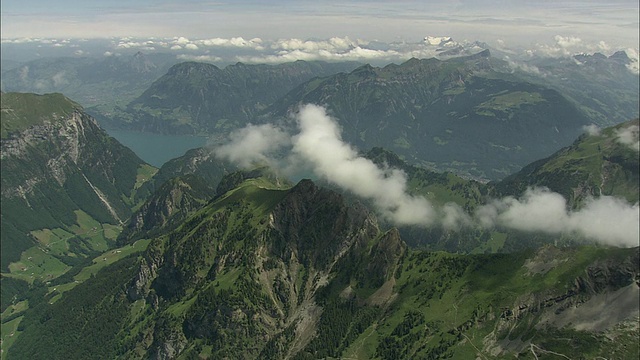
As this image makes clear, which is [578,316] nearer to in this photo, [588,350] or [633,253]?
[588,350]

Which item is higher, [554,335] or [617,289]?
[617,289]

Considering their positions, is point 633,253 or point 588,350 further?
point 633,253

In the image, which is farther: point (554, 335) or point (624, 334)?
point (554, 335)

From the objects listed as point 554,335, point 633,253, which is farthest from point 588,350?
point 633,253

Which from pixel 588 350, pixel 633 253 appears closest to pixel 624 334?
pixel 588 350

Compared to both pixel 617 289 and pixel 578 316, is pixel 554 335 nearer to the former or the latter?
pixel 578 316

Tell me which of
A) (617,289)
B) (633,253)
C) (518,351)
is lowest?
(518,351)

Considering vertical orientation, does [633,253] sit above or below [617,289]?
above

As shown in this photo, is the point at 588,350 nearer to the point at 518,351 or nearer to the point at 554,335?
the point at 554,335

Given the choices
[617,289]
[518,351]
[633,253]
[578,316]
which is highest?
[633,253]
